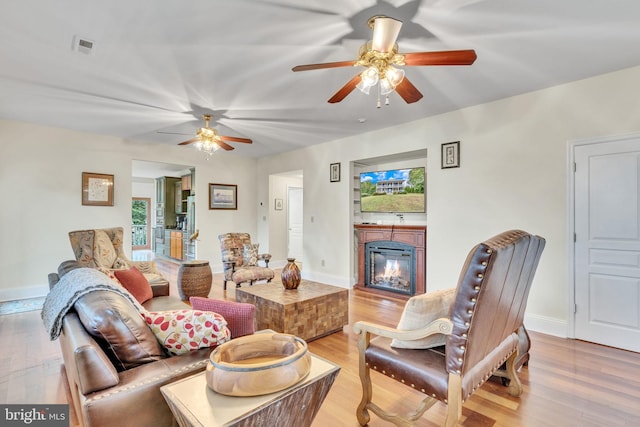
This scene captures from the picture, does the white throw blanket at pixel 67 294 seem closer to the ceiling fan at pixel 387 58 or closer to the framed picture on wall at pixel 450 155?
the ceiling fan at pixel 387 58

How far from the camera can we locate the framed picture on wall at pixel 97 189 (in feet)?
16.4

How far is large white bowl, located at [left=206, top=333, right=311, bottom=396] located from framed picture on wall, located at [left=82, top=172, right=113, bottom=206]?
5248 mm

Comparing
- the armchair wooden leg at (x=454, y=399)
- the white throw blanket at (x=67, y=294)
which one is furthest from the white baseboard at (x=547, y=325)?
the white throw blanket at (x=67, y=294)

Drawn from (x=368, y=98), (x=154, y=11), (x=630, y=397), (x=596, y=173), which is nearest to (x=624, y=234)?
(x=596, y=173)

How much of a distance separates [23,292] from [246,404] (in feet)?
17.9

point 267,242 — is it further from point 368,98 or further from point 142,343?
point 142,343

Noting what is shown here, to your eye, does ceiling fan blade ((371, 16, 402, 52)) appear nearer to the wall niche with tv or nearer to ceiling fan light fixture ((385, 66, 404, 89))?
ceiling fan light fixture ((385, 66, 404, 89))

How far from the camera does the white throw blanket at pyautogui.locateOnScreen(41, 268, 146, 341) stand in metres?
1.50

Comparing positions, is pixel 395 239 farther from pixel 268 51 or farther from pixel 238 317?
pixel 238 317

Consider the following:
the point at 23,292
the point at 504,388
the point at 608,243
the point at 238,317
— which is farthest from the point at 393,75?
the point at 23,292

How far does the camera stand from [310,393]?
3.70 ft

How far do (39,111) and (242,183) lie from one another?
146 inches

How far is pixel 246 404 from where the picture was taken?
98cm

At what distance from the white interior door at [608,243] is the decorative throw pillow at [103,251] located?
16.8 ft
